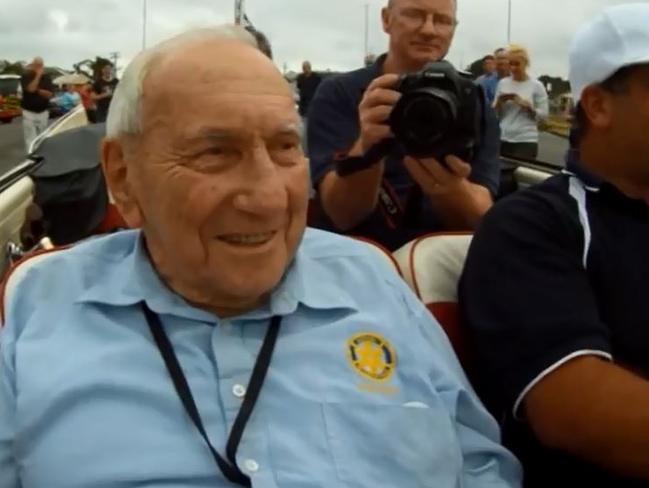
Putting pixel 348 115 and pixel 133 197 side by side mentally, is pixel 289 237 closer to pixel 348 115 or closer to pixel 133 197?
pixel 133 197

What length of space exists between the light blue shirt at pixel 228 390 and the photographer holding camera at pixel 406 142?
0.43 m

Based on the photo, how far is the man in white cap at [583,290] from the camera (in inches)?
73.8

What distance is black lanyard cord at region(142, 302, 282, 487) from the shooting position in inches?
67.7

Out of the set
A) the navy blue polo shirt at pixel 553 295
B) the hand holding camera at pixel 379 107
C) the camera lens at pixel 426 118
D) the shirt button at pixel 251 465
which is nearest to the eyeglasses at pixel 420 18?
the hand holding camera at pixel 379 107

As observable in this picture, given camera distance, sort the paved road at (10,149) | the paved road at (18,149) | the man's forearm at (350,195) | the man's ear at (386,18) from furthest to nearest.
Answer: the paved road at (10,149), the paved road at (18,149), the man's ear at (386,18), the man's forearm at (350,195)

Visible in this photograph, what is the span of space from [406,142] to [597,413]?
745 mm

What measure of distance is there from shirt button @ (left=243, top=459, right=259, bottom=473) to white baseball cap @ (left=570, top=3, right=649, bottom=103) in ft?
3.55

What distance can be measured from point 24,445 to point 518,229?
1030 millimetres

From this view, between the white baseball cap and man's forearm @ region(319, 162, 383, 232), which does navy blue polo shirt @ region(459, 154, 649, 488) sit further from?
Result: man's forearm @ region(319, 162, 383, 232)

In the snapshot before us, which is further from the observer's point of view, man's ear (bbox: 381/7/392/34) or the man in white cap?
man's ear (bbox: 381/7/392/34)

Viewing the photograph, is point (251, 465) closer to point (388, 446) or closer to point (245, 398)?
point (245, 398)

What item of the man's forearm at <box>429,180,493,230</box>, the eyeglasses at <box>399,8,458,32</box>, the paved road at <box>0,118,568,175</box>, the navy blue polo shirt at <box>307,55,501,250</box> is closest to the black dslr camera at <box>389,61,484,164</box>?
the man's forearm at <box>429,180,493,230</box>

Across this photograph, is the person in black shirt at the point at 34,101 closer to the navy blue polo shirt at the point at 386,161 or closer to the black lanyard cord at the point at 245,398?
the navy blue polo shirt at the point at 386,161

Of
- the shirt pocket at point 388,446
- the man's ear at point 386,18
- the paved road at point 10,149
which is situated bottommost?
the paved road at point 10,149
